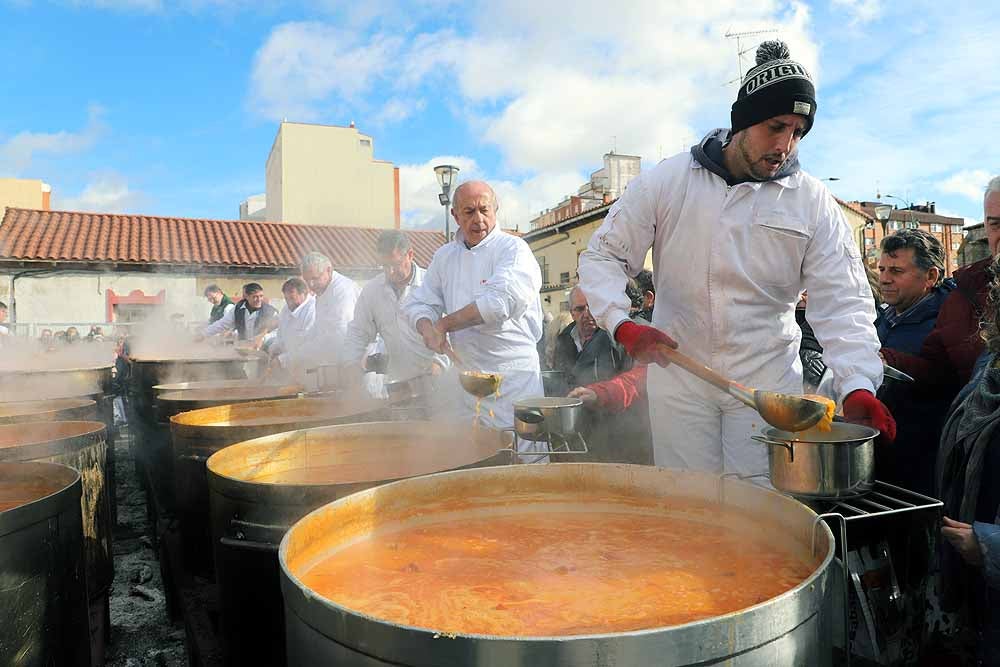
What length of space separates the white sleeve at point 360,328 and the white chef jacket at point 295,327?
5.64ft

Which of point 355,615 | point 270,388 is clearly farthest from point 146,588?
point 355,615

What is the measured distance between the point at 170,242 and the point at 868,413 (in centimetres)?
2002

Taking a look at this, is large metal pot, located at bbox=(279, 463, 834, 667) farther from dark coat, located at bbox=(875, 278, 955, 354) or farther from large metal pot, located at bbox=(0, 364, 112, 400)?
large metal pot, located at bbox=(0, 364, 112, 400)

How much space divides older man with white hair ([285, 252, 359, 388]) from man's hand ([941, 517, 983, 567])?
5154mm

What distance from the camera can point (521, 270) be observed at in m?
3.77

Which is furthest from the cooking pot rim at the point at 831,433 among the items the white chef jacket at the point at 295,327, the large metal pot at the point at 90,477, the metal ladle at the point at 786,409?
the white chef jacket at the point at 295,327

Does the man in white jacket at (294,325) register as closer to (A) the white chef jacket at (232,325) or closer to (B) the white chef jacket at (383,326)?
(B) the white chef jacket at (383,326)

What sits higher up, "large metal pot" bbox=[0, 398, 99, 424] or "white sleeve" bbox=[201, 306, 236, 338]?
"white sleeve" bbox=[201, 306, 236, 338]

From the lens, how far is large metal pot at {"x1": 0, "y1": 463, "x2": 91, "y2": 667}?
1744mm

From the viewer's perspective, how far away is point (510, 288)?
12.0ft

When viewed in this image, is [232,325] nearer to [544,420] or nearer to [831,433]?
[544,420]

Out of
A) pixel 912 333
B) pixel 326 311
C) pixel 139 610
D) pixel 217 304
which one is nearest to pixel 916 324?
pixel 912 333

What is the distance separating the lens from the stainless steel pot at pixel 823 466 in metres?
1.47

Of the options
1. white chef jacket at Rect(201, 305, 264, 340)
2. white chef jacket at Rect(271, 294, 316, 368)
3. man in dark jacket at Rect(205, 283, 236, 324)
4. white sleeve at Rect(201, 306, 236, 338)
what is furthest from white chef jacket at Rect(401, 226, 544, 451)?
man in dark jacket at Rect(205, 283, 236, 324)
